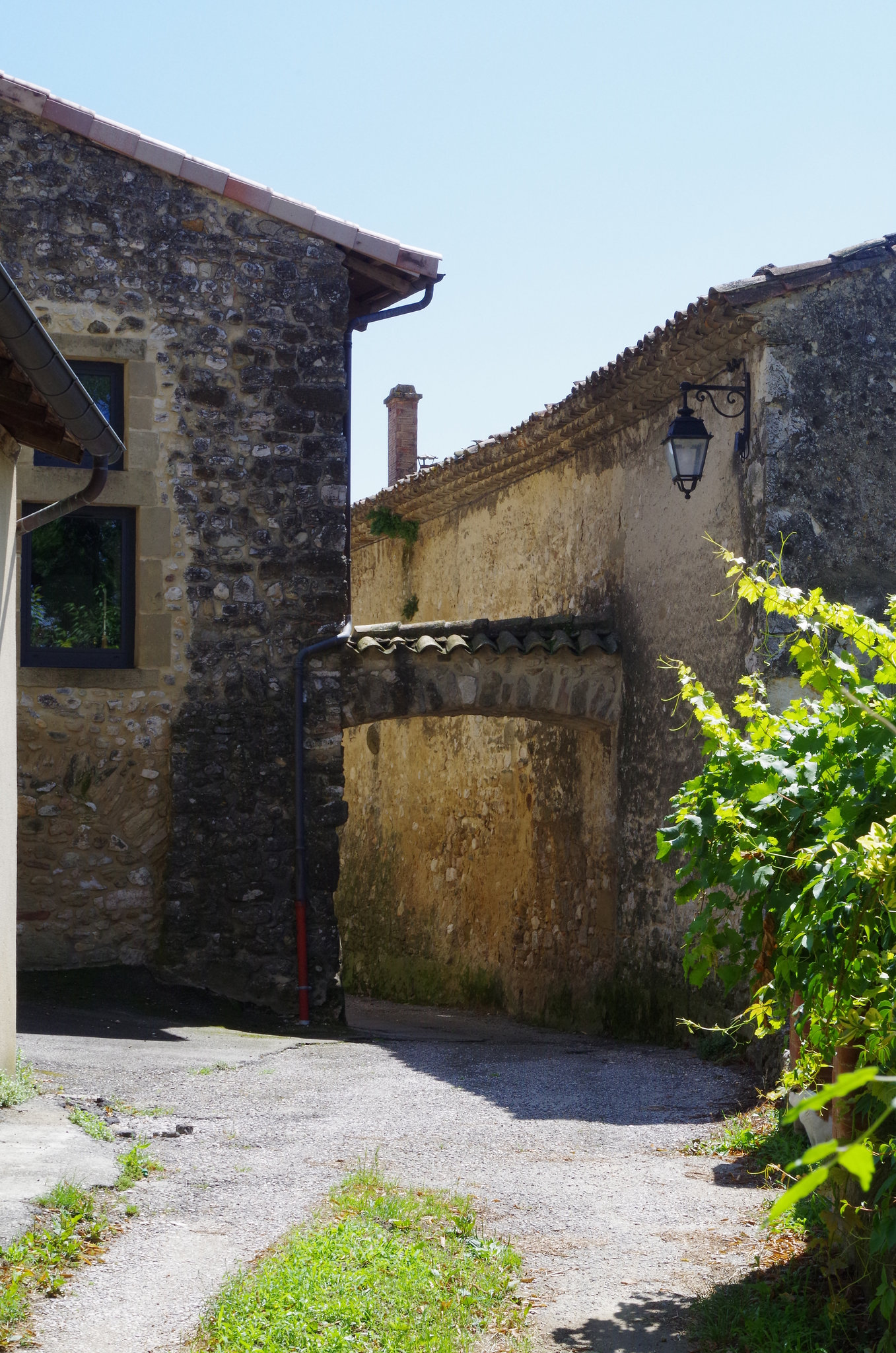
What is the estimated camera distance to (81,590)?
29.0 feet

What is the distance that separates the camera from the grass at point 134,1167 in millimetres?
4484

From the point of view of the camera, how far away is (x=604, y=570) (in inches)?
391

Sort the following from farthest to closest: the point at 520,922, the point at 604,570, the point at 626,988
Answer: the point at 520,922
the point at 604,570
the point at 626,988

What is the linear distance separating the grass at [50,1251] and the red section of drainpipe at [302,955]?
4557mm

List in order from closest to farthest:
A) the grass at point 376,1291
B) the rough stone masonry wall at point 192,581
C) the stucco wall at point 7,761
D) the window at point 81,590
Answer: the grass at point 376,1291 → the stucco wall at point 7,761 → the rough stone masonry wall at point 192,581 → the window at point 81,590

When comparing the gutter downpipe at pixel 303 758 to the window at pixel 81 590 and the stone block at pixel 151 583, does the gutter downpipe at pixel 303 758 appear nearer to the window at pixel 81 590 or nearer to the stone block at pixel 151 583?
the stone block at pixel 151 583

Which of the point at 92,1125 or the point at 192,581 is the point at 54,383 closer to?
the point at 92,1125

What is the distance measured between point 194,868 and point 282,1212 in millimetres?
4608

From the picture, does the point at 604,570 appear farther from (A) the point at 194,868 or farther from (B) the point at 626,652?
(A) the point at 194,868

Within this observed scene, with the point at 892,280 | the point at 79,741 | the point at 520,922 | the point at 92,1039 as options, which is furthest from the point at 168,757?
the point at 892,280

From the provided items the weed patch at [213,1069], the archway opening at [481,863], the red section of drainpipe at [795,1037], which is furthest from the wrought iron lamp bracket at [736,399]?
the weed patch at [213,1069]

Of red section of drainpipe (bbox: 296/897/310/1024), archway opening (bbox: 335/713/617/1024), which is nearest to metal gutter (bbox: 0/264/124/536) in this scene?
red section of drainpipe (bbox: 296/897/310/1024)

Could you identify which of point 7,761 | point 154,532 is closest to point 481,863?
point 154,532

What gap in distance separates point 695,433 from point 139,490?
355 cm
